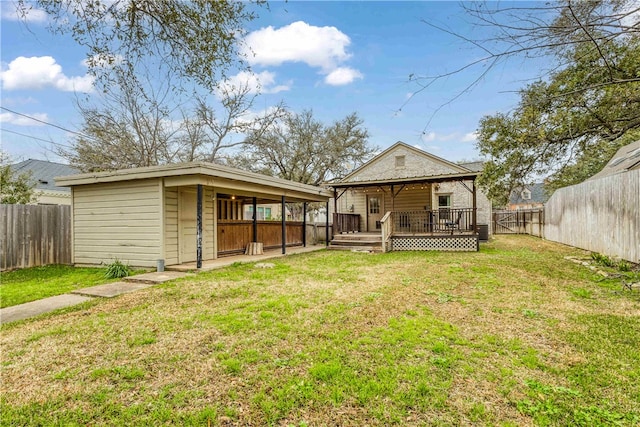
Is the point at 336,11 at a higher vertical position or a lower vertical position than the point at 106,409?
higher

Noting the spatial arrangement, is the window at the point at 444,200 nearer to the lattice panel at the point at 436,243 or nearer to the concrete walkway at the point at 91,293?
the lattice panel at the point at 436,243

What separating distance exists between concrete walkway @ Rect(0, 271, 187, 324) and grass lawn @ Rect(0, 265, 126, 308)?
1.22 ft

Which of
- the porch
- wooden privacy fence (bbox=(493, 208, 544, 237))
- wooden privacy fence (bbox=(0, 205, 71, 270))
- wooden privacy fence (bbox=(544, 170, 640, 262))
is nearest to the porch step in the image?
the porch

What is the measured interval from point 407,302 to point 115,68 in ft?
17.5

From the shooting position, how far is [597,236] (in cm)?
948

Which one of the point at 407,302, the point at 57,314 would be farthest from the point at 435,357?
the point at 57,314

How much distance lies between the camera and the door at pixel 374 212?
16562mm

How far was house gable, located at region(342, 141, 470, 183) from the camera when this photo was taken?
1591cm

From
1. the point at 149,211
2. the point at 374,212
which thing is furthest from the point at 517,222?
the point at 149,211

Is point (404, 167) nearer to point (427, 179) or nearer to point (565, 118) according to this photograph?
point (427, 179)

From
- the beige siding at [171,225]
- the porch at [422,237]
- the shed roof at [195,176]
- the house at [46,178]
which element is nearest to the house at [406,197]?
the porch at [422,237]

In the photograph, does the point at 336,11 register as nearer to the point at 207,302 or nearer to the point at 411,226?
the point at 207,302

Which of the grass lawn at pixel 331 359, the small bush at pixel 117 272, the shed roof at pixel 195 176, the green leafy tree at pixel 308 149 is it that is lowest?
the grass lawn at pixel 331 359

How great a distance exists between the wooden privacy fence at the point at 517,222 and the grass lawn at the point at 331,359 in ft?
50.9
